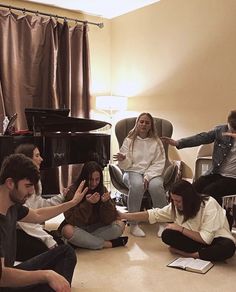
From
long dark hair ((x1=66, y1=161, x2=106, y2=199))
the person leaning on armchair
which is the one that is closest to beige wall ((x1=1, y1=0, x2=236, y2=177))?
the person leaning on armchair

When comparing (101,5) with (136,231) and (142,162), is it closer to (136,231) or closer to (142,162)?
(142,162)

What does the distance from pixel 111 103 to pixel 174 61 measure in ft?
3.38

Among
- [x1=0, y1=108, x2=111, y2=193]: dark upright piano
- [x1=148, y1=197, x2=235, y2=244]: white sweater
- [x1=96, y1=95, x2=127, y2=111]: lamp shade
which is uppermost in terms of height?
[x1=96, y1=95, x2=127, y2=111]: lamp shade

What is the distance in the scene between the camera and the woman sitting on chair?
10.7 feet

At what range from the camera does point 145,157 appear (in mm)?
4156

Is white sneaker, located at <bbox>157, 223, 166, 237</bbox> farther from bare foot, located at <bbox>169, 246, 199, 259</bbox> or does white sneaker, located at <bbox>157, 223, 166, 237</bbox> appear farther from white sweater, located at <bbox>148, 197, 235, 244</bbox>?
white sweater, located at <bbox>148, 197, 235, 244</bbox>

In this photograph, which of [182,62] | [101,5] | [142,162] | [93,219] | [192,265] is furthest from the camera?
[101,5]

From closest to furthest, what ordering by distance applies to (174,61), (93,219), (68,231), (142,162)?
(68,231) → (93,219) → (142,162) → (174,61)

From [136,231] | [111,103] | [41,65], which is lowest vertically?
[136,231]

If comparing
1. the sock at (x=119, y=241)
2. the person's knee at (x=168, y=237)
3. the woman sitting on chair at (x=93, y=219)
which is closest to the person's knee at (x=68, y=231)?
the woman sitting on chair at (x=93, y=219)

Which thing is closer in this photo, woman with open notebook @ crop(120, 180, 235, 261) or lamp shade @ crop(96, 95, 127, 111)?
woman with open notebook @ crop(120, 180, 235, 261)

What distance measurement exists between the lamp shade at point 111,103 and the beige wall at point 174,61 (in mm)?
218

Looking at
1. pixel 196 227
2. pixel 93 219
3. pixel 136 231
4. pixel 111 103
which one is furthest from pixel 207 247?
pixel 111 103

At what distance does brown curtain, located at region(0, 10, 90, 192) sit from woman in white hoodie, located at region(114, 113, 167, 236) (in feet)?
4.92
